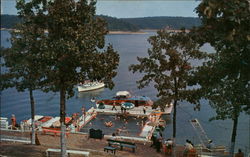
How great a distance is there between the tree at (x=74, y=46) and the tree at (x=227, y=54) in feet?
15.5

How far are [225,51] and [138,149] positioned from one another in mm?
11127

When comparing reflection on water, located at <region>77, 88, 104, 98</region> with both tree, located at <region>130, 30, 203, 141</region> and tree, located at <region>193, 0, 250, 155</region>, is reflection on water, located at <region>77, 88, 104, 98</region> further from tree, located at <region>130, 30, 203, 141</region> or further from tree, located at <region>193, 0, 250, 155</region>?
tree, located at <region>193, 0, 250, 155</region>

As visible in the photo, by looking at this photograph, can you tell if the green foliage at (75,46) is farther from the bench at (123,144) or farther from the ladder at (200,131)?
the ladder at (200,131)

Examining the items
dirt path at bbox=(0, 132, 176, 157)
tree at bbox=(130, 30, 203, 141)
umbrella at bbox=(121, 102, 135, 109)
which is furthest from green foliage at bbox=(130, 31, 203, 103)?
umbrella at bbox=(121, 102, 135, 109)

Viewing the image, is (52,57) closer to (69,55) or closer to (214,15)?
(69,55)

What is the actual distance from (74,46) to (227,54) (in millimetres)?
6768

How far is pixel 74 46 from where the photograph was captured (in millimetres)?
13344

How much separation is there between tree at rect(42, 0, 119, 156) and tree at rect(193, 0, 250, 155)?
15.5 feet

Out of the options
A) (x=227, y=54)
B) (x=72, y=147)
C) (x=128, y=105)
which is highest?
(x=227, y=54)

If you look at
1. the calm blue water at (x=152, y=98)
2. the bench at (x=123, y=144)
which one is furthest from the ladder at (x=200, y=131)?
the bench at (x=123, y=144)

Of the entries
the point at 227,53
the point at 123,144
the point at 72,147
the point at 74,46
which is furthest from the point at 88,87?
the point at 227,53

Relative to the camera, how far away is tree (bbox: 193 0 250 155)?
10.4m

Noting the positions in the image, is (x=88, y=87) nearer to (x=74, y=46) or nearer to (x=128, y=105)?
(x=128, y=105)

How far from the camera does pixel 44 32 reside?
48.6 feet
